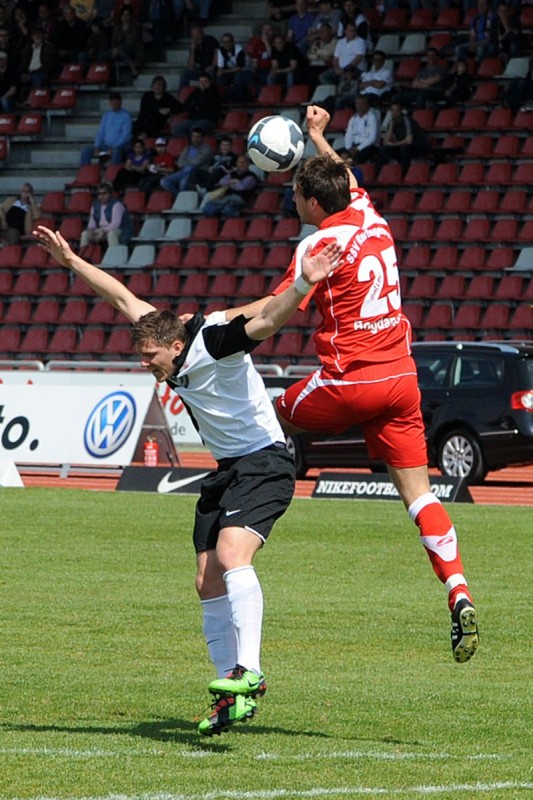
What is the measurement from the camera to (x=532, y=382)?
21.5 meters

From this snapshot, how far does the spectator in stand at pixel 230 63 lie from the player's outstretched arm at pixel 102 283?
26162 mm

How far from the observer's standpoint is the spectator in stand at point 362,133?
29.6 m

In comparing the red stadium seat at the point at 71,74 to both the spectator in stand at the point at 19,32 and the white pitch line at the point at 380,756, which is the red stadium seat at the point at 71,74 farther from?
the white pitch line at the point at 380,756

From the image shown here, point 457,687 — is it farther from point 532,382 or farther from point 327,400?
point 532,382

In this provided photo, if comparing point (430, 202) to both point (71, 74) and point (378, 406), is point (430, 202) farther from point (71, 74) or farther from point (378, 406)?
point (378, 406)

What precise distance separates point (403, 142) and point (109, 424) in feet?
34.4

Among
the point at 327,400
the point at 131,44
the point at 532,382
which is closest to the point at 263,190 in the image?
the point at 131,44

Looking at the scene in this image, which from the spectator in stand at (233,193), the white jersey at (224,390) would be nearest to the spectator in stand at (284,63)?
the spectator in stand at (233,193)

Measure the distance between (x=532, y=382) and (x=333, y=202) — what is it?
14009 millimetres

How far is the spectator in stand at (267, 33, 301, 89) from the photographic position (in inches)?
1298

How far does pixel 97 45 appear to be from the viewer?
122ft

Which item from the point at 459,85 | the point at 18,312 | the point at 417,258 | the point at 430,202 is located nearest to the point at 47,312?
the point at 18,312

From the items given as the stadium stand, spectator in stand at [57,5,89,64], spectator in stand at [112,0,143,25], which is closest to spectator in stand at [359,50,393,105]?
the stadium stand

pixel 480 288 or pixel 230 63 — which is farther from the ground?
pixel 230 63
